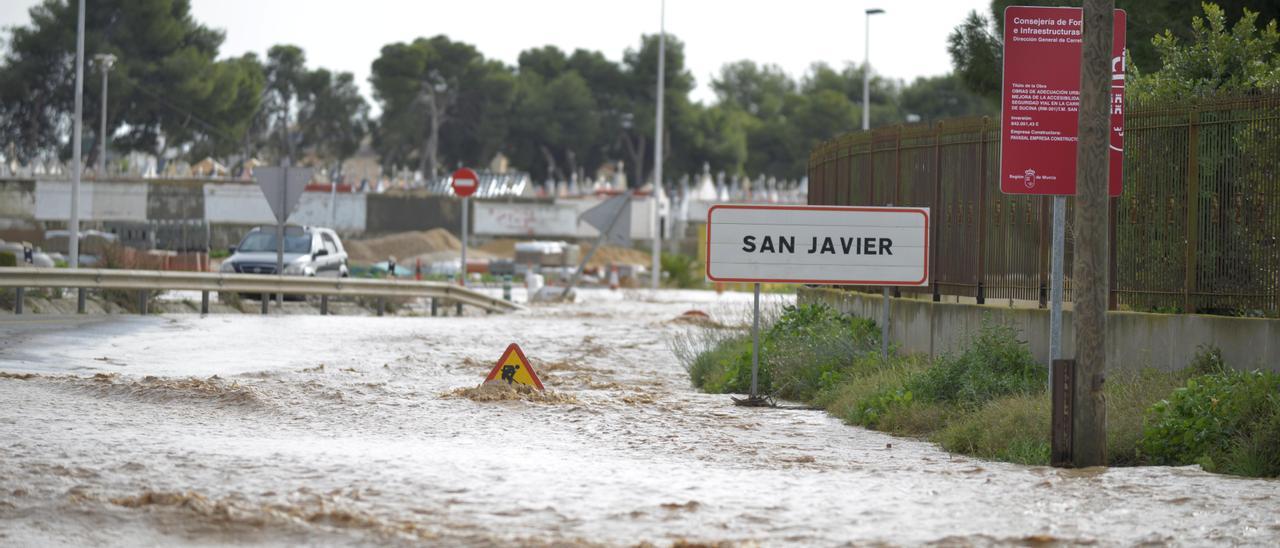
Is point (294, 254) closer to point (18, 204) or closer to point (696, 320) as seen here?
point (696, 320)

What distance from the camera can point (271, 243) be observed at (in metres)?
34.2

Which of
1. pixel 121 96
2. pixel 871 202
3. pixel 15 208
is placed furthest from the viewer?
pixel 121 96

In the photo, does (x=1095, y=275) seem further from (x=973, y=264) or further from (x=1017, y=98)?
(x=973, y=264)

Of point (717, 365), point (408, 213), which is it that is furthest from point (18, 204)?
point (717, 365)

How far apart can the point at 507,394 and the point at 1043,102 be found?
17.4ft

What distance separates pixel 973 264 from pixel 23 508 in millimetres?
10318

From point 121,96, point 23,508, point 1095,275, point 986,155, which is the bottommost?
point 23,508

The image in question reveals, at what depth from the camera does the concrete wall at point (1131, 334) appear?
12.0 m

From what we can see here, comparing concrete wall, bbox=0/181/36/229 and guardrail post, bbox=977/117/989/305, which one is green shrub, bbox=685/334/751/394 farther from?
concrete wall, bbox=0/181/36/229

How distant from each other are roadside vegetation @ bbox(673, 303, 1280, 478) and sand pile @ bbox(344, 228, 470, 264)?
5957 centimetres

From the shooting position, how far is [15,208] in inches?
3472

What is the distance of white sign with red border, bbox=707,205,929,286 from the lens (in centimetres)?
1515

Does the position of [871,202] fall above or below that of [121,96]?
below

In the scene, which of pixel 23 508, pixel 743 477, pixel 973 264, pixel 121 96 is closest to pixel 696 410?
pixel 973 264
